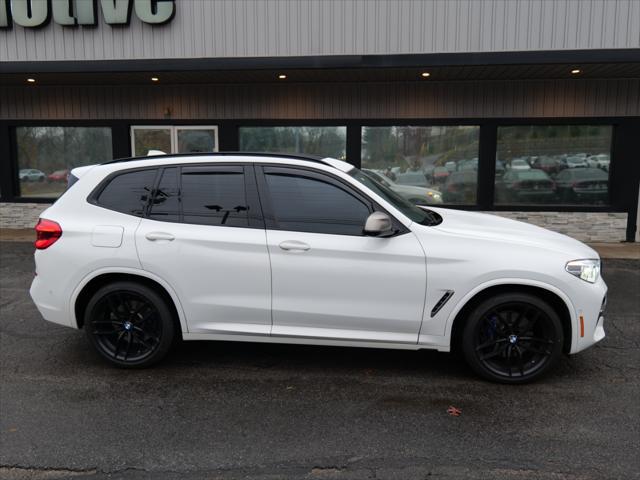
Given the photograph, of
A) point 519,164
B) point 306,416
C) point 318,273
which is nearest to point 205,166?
point 318,273

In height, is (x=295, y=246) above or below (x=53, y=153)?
below

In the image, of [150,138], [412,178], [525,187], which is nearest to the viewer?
[525,187]

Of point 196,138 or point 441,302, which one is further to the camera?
point 196,138

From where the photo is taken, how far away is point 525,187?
1114cm

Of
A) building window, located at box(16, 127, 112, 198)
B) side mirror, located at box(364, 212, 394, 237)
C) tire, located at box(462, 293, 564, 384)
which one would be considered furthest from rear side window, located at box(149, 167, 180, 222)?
building window, located at box(16, 127, 112, 198)

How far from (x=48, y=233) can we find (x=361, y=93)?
780 cm

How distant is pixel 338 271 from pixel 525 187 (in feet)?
27.0

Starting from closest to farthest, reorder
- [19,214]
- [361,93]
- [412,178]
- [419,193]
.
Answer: [361,93] < [419,193] < [412,178] < [19,214]

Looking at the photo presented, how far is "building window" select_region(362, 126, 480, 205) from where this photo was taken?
438 inches

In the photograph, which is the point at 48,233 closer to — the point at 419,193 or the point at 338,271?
the point at 338,271

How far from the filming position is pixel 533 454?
3.26m

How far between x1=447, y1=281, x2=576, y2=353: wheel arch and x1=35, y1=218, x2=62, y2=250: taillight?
3.28 m

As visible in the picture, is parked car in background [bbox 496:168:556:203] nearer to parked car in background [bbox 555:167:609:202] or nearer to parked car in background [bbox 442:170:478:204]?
parked car in background [bbox 555:167:609:202]

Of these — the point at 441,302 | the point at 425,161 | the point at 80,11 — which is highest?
the point at 80,11
